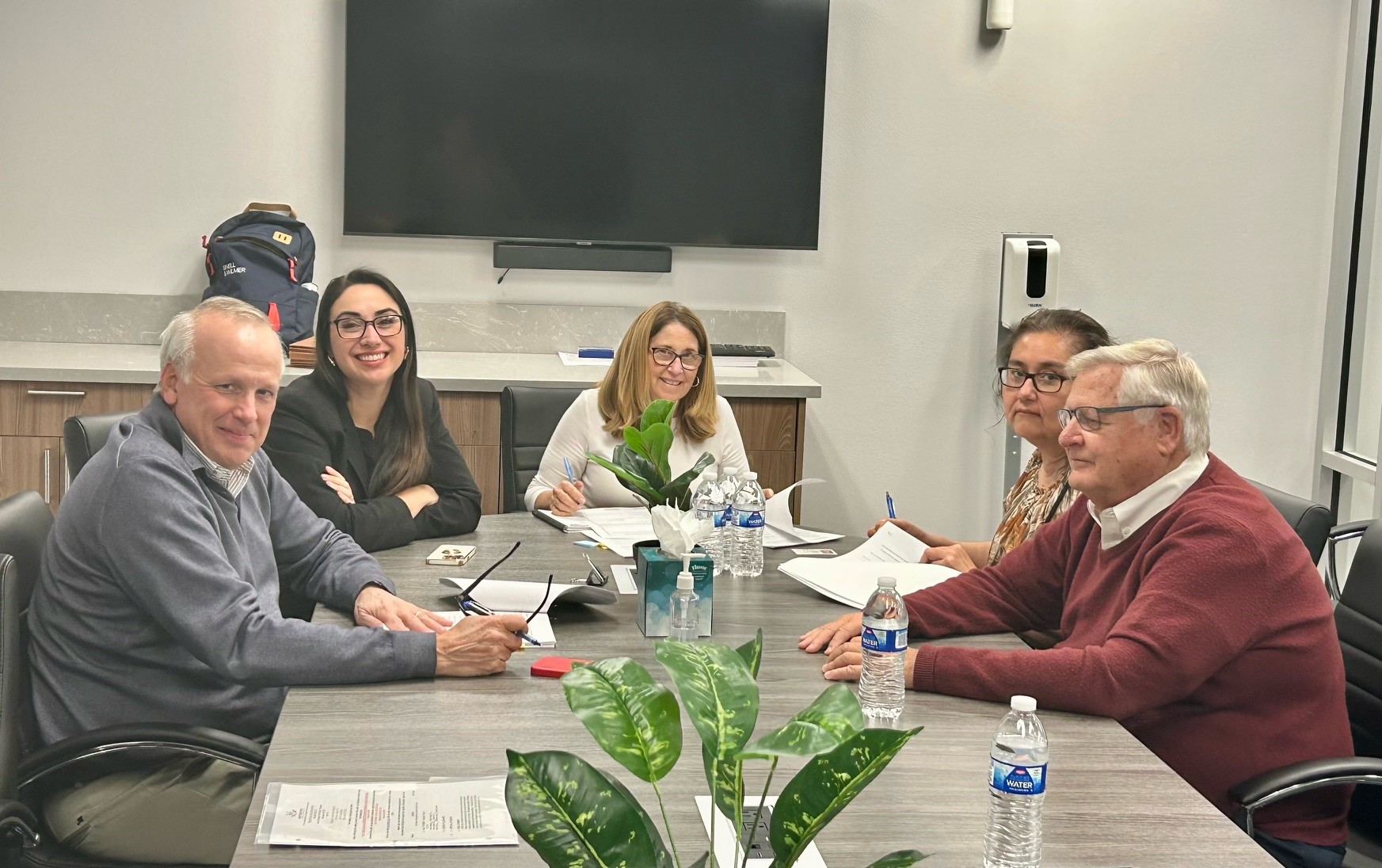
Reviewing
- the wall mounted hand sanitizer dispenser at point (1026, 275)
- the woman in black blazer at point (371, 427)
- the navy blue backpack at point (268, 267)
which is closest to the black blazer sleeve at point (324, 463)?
the woman in black blazer at point (371, 427)

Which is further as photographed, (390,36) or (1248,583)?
(390,36)

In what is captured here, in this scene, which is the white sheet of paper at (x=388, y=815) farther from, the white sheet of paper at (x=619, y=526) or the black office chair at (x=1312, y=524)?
the black office chair at (x=1312, y=524)

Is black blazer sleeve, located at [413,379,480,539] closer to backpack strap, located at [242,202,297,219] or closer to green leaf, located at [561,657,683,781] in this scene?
backpack strap, located at [242,202,297,219]

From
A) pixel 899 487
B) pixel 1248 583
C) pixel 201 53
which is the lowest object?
pixel 899 487

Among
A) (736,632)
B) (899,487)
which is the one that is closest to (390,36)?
(899,487)

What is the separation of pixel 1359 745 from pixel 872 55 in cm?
328

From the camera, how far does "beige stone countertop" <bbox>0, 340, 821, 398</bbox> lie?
3967mm

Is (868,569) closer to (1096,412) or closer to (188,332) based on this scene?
(1096,412)

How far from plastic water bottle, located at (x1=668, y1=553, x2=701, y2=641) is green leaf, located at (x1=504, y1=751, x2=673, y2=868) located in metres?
1.23

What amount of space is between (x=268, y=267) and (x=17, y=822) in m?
2.80

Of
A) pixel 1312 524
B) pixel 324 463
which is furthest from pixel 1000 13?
pixel 324 463

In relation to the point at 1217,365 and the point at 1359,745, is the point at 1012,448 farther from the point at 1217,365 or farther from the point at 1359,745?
the point at 1359,745

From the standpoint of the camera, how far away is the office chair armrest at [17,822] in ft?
5.58

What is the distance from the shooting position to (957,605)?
7.32ft
